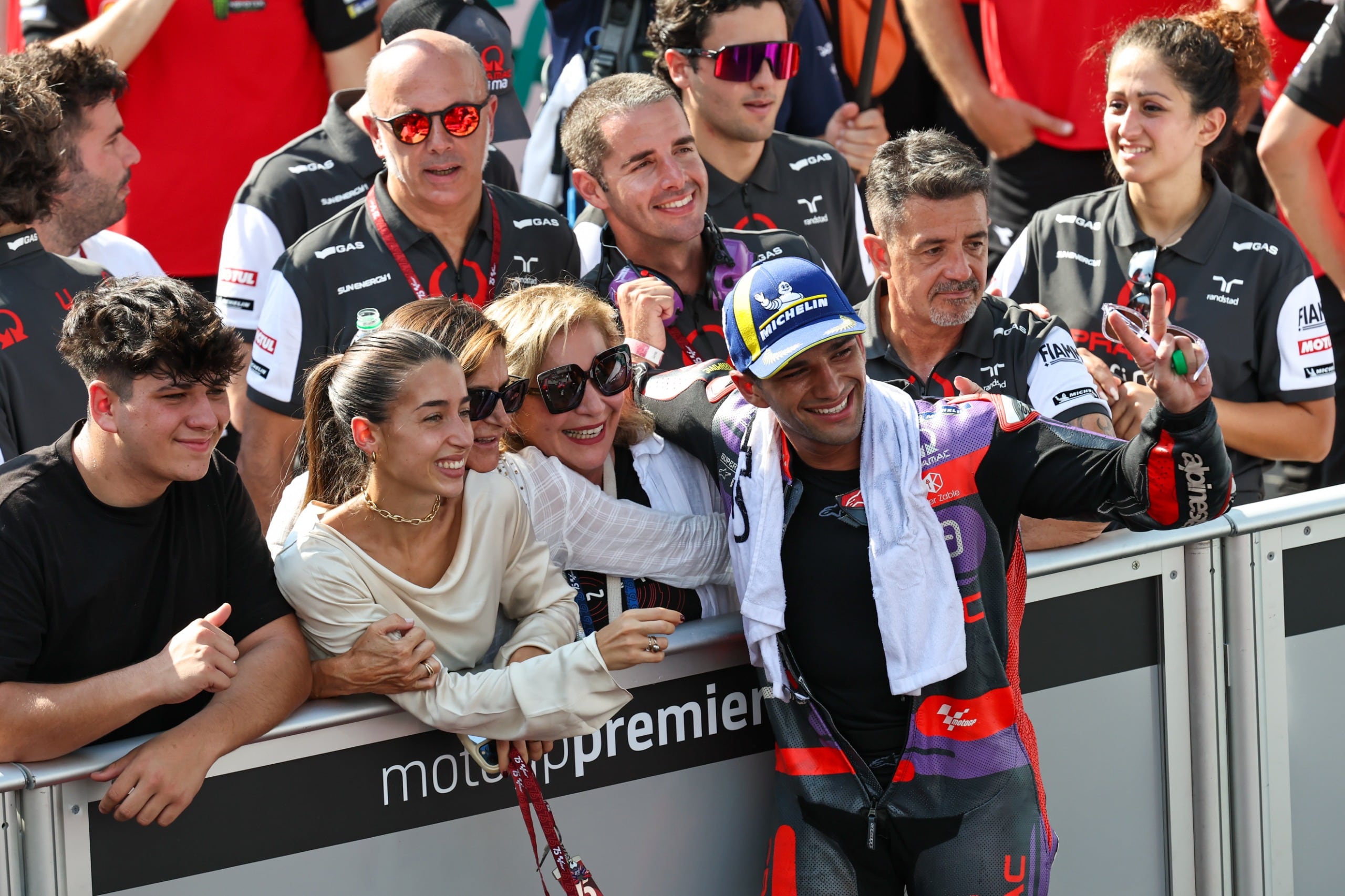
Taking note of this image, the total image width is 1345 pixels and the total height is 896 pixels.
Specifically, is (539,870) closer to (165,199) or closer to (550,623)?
(550,623)

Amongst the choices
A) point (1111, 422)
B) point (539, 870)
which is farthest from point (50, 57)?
point (1111, 422)

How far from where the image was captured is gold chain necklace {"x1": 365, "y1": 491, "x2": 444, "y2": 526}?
3.05 metres

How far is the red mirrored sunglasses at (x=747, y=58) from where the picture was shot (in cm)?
493

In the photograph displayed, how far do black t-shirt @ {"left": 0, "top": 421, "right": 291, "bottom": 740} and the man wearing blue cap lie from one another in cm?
103

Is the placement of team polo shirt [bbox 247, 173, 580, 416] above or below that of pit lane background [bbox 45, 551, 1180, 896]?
above

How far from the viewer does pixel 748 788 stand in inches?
132

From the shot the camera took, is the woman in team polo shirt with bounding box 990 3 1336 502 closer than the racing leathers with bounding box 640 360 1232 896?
No

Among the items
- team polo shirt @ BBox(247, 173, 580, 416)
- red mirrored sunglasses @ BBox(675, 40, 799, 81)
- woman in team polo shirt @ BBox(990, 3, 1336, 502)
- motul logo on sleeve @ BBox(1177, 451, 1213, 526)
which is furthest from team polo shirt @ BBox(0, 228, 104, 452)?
woman in team polo shirt @ BBox(990, 3, 1336, 502)

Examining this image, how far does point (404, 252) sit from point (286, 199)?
2.33 feet

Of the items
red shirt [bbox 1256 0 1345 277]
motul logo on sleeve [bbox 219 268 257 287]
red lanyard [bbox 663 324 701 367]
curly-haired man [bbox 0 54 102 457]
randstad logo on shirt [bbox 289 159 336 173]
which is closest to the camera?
curly-haired man [bbox 0 54 102 457]

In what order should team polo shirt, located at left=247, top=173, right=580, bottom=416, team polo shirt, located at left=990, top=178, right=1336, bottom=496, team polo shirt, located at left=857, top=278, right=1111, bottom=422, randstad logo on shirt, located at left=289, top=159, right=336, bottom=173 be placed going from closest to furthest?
team polo shirt, located at left=857, top=278, right=1111, bottom=422, team polo shirt, located at left=247, top=173, right=580, bottom=416, team polo shirt, located at left=990, top=178, right=1336, bottom=496, randstad logo on shirt, located at left=289, top=159, right=336, bottom=173

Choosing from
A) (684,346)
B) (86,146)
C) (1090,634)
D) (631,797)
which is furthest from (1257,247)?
(86,146)

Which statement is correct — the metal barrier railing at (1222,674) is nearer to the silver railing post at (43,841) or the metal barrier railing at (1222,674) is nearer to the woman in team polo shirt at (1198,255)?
the woman in team polo shirt at (1198,255)

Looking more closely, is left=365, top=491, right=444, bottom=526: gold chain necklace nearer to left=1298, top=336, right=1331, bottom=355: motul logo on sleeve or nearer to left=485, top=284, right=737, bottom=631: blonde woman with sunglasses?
left=485, top=284, right=737, bottom=631: blonde woman with sunglasses
